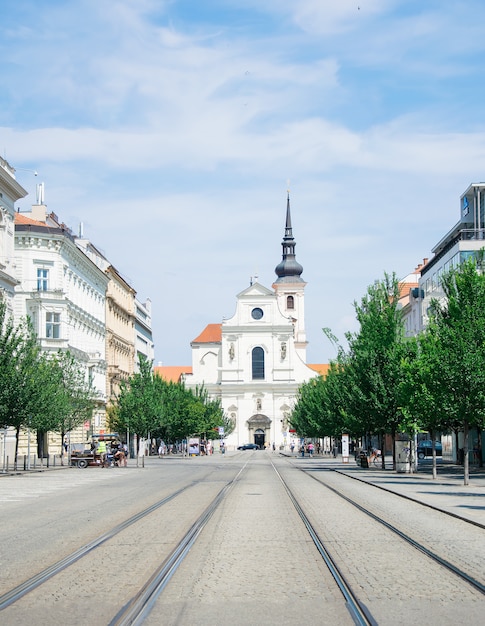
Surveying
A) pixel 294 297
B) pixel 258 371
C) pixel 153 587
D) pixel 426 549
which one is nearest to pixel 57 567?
pixel 153 587

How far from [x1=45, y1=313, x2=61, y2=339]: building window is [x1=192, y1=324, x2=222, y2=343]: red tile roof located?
8989 cm

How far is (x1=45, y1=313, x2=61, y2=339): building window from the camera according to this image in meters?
66.9

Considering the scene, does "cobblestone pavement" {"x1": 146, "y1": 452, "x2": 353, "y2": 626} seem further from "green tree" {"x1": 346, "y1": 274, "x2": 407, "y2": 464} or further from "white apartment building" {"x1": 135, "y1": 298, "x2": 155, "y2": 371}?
"white apartment building" {"x1": 135, "y1": 298, "x2": 155, "y2": 371}

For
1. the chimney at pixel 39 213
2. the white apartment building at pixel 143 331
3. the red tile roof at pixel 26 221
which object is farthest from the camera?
the white apartment building at pixel 143 331

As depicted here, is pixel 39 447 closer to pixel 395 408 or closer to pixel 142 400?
pixel 142 400

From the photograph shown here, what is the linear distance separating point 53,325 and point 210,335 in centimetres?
9559

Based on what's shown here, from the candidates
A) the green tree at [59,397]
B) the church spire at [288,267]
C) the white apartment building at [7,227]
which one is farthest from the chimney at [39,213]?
the church spire at [288,267]

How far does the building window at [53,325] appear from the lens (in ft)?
220

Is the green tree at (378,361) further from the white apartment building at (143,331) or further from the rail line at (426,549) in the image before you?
the white apartment building at (143,331)

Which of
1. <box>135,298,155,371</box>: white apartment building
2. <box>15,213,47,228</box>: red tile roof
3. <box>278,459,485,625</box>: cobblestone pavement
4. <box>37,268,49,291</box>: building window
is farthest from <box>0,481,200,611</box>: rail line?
<box>135,298,155,371</box>: white apartment building

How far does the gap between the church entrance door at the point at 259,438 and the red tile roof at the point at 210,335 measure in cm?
2194

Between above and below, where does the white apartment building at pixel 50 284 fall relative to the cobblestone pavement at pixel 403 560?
above

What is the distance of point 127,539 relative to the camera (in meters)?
15.5

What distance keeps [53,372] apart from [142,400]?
20.9 meters
